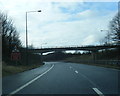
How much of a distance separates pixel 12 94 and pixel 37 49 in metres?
91.3

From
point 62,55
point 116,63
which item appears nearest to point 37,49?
point 116,63

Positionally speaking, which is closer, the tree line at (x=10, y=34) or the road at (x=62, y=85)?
the road at (x=62, y=85)

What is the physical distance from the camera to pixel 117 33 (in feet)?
279

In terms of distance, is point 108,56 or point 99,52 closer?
point 108,56

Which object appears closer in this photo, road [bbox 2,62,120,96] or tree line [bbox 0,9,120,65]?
road [bbox 2,62,120,96]

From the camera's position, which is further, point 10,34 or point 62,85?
point 10,34

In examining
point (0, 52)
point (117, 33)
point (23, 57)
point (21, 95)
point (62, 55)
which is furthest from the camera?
point (62, 55)

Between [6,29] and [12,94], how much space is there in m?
49.2

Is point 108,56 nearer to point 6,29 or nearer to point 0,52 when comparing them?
point 6,29

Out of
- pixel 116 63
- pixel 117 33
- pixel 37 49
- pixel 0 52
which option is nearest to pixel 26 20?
pixel 0 52

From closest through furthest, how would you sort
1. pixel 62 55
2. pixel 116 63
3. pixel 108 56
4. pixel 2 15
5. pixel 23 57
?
pixel 116 63 → pixel 2 15 → pixel 23 57 → pixel 108 56 → pixel 62 55

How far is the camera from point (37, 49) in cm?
10306

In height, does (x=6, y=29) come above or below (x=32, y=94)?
above

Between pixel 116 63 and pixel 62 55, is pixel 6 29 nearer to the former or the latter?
pixel 116 63
